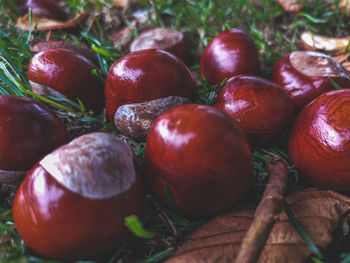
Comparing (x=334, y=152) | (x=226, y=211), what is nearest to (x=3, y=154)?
(x=226, y=211)

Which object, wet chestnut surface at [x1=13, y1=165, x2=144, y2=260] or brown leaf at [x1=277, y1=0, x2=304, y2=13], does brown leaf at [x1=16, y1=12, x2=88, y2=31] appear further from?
wet chestnut surface at [x1=13, y1=165, x2=144, y2=260]

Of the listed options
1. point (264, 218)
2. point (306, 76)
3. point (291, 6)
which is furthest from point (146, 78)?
point (291, 6)

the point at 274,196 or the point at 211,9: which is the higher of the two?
the point at 211,9

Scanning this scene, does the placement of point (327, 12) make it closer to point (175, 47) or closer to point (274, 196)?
point (175, 47)

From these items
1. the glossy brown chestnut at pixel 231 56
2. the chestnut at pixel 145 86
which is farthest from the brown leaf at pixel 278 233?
the glossy brown chestnut at pixel 231 56

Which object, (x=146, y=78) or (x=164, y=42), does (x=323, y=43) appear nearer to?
(x=164, y=42)

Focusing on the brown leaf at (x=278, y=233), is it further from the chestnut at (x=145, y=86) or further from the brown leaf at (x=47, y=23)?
the brown leaf at (x=47, y=23)

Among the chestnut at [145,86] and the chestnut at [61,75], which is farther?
the chestnut at [61,75]
